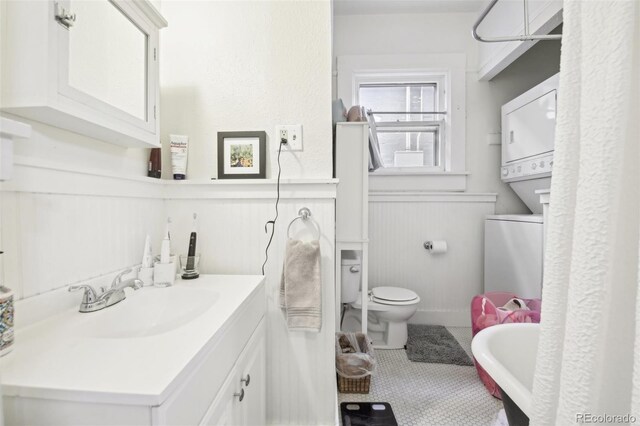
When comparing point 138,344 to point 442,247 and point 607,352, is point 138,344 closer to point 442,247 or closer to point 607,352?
point 607,352

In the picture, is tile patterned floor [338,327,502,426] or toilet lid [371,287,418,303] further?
toilet lid [371,287,418,303]

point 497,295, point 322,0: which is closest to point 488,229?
point 497,295

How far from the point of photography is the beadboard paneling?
125cm

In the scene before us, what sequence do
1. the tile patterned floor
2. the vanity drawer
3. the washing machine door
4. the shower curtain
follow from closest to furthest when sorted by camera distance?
1. the shower curtain
2. the vanity drawer
3. the tile patterned floor
4. the washing machine door

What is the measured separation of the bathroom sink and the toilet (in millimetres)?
1019

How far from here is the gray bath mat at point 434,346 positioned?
1883mm

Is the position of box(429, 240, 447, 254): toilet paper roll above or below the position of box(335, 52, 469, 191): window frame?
below

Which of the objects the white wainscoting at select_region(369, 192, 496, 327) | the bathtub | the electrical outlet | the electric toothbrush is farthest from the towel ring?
the white wainscoting at select_region(369, 192, 496, 327)

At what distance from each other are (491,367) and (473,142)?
210 centimetres

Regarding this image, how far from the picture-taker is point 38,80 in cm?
67

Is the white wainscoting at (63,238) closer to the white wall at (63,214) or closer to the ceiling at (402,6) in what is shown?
the white wall at (63,214)

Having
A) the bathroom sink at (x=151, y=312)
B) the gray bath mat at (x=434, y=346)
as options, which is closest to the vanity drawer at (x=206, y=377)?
the bathroom sink at (x=151, y=312)

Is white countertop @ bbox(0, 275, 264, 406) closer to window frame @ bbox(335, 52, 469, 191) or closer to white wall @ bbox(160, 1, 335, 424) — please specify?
white wall @ bbox(160, 1, 335, 424)

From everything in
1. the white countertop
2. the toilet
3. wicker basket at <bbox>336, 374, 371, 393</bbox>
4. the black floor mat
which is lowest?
the black floor mat
